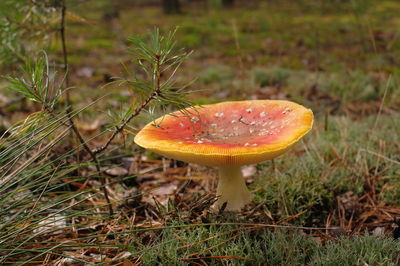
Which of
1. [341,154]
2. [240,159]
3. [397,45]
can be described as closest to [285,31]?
[397,45]

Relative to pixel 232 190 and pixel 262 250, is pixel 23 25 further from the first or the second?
pixel 262 250

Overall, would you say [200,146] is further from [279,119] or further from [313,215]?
[313,215]

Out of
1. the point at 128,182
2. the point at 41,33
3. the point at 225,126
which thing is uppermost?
the point at 41,33

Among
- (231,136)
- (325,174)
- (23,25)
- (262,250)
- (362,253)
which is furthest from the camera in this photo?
(23,25)

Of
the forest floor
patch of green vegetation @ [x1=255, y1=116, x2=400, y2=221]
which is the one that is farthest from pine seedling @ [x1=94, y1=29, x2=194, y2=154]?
patch of green vegetation @ [x1=255, y1=116, x2=400, y2=221]

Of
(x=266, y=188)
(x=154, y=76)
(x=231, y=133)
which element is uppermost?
(x=154, y=76)

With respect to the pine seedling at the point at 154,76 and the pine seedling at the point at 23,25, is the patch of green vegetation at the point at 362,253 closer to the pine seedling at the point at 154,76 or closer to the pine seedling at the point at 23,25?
the pine seedling at the point at 154,76

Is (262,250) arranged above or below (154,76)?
below

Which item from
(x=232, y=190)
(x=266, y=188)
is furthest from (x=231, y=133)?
(x=266, y=188)
